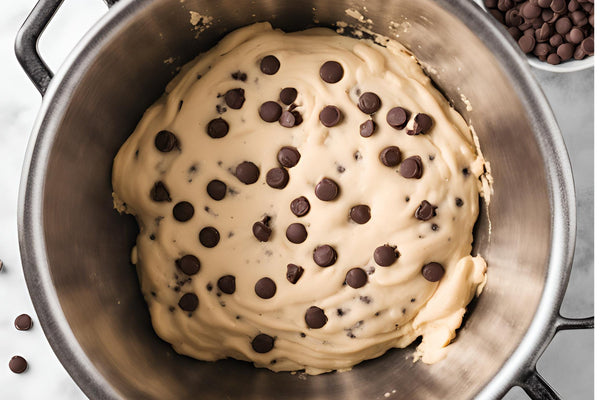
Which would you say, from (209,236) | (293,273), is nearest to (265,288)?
(293,273)

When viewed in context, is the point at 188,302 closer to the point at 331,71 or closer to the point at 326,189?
the point at 326,189

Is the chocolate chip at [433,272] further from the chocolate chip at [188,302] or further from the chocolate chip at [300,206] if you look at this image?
the chocolate chip at [188,302]

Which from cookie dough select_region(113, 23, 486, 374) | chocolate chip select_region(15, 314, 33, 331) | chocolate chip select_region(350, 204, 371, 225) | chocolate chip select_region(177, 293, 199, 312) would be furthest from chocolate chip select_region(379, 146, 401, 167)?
chocolate chip select_region(15, 314, 33, 331)

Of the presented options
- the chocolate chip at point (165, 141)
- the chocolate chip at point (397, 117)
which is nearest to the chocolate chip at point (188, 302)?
the chocolate chip at point (165, 141)

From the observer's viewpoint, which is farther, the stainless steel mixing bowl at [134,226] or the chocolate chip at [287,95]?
the chocolate chip at [287,95]

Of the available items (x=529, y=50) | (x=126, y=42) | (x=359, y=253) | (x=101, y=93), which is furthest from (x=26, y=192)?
(x=529, y=50)

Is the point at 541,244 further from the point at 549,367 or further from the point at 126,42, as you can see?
the point at 126,42
